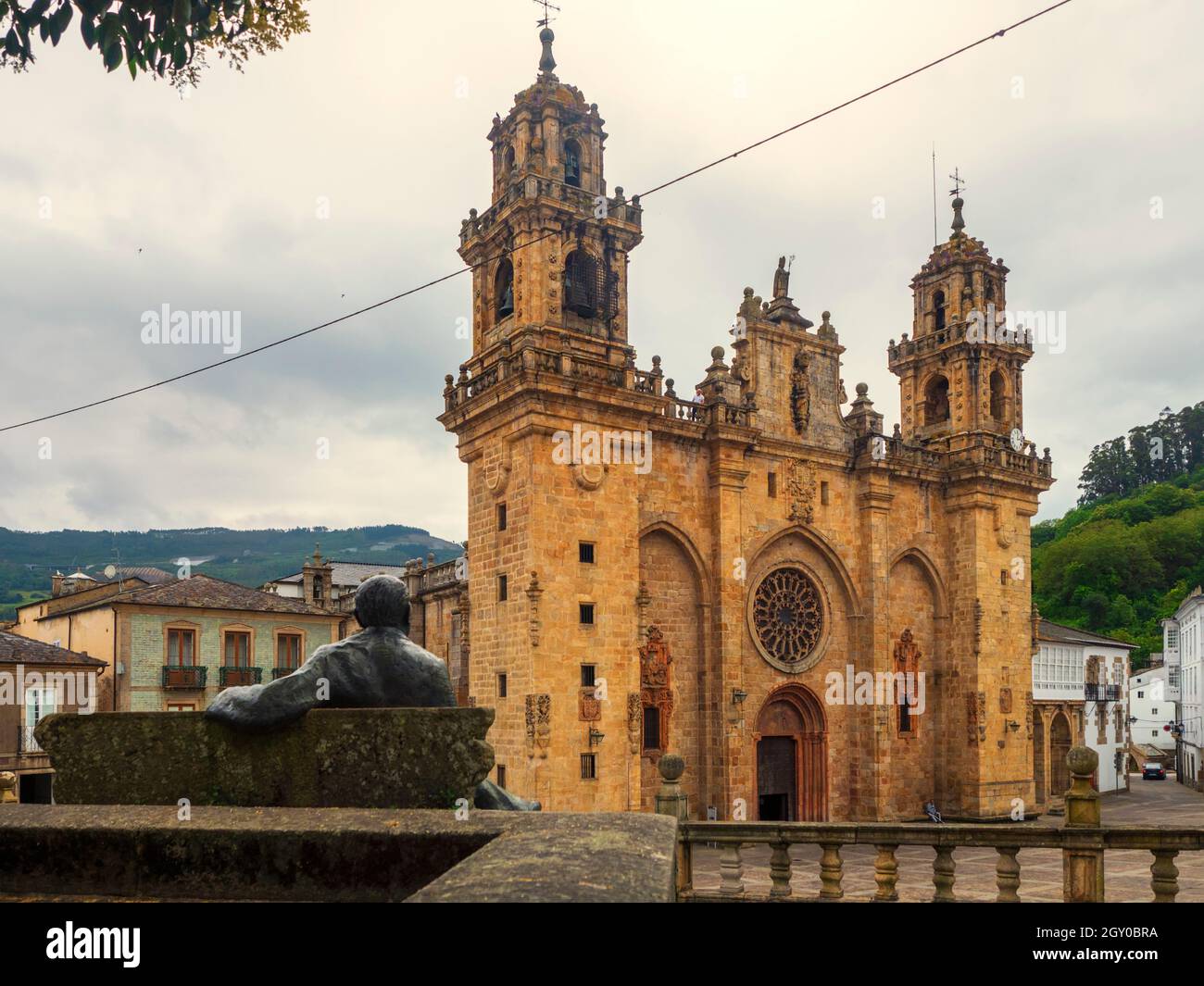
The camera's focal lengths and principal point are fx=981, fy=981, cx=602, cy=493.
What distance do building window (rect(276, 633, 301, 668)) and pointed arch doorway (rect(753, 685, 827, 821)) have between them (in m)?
19.7

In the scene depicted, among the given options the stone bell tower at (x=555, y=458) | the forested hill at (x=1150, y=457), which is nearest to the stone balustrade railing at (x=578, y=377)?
the stone bell tower at (x=555, y=458)

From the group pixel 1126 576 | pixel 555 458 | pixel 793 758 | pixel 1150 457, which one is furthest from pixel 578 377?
pixel 1150 457

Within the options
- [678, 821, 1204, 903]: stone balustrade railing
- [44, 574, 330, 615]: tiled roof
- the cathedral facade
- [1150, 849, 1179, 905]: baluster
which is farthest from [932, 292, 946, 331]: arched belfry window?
[1150, 849, 1179, 905]: baluster

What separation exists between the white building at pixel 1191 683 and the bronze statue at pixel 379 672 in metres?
60.4

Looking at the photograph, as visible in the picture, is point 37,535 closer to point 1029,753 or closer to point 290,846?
point 1029,753

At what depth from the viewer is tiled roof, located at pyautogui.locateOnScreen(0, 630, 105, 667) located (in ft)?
106

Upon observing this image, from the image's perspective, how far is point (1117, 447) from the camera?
372 feet

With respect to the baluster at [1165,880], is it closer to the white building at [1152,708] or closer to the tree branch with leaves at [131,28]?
the tree branch with leaves at [131,28]

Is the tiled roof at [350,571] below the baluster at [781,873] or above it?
above

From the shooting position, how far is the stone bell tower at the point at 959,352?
38.9 meters

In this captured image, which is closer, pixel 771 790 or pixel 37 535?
pixel 771 790

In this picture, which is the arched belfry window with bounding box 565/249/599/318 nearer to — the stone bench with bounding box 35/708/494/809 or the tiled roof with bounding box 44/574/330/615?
the tiled roof with bounding box 44/574/330/615
